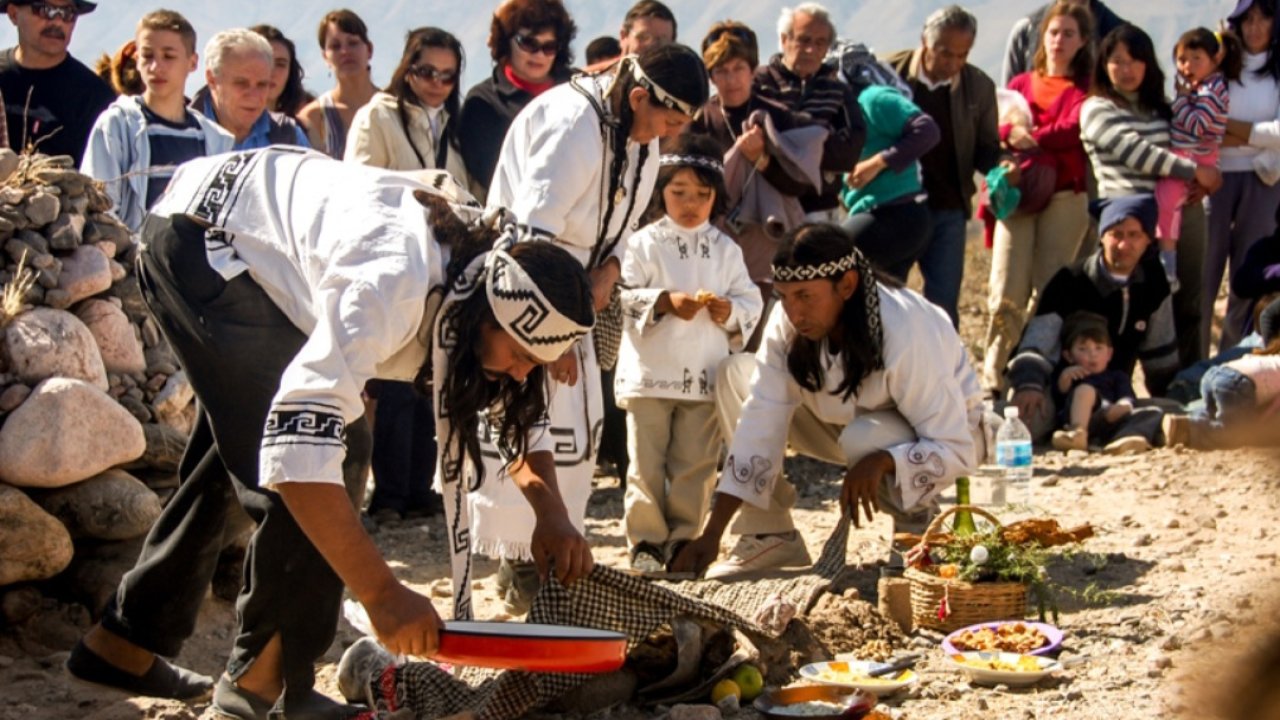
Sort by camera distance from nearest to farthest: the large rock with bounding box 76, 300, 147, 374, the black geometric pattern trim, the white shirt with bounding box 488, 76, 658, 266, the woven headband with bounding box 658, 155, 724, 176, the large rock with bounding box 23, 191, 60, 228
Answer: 1. the black geometric pattern trim
2. the white shirt with bounding box 488, 76, 658, 266
3. the large rock with bounding box 23, 191, 60, 228
4. the large rock with bounding box 76, 300, 147, 374
5. the woven headband with bounding box 658, 155, 724, 176

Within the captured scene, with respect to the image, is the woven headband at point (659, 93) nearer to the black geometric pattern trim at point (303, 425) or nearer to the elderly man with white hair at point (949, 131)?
the black geometric pattern trim at point (303, 425)

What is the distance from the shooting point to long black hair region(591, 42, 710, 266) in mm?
5617

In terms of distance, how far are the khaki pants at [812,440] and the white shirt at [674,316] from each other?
0.46 ft

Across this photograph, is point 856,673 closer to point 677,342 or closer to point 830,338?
point 830,338

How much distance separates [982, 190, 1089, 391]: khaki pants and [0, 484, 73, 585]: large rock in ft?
20.2

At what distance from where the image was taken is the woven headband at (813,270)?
5.96m

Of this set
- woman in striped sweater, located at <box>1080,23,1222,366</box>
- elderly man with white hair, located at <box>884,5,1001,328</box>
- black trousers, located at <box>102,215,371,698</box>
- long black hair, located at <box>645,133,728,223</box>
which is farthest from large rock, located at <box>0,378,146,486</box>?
woman in striped sweater, located at <box>1080,23,1222,366</box>

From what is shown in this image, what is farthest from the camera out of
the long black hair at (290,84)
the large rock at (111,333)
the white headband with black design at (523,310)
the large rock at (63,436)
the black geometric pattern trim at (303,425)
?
the long black hair at (290,84)

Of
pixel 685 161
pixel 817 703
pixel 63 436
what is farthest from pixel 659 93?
pixel 63 436

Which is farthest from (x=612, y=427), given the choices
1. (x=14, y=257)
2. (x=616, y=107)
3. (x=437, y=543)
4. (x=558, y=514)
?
(x=558, y=514)

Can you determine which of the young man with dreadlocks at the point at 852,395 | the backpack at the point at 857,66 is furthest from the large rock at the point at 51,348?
the backpack at the point at 857,66

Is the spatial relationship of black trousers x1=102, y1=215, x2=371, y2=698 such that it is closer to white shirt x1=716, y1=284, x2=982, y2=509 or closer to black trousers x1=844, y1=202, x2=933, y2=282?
white shirt x1=716, y1=284, x2=982, y2=509

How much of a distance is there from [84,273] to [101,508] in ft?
2.98

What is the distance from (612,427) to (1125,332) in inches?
125
